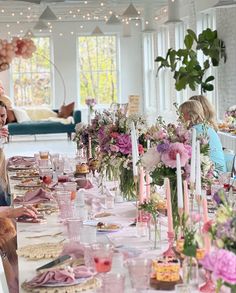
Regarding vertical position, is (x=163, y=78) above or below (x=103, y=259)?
above

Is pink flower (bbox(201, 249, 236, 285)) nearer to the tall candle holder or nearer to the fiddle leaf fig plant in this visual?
the tall candle holder

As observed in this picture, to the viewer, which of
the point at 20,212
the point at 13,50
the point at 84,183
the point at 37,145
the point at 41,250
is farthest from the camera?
the point at 37,145

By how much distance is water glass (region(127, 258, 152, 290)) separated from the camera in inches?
88.0

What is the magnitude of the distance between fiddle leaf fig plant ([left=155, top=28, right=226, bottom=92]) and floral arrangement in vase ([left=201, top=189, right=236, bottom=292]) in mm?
10733

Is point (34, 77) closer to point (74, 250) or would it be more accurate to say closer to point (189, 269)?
point (74, 250)

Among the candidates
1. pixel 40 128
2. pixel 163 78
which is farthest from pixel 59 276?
pixel 163 78

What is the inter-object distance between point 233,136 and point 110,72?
11.4 metres

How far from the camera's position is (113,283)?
7.08 feet

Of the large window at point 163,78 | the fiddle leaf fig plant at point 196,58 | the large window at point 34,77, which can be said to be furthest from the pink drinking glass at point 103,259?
the large window at point 34,77

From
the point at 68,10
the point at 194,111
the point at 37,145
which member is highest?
the point at 68,10

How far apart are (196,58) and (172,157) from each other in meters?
10.2

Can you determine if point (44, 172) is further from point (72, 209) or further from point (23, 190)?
point (72, 209)

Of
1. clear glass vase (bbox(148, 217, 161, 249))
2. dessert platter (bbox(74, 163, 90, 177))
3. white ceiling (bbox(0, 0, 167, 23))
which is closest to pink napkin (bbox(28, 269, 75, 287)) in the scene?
clear glass vase (bbox(148, 217, 161, 249))

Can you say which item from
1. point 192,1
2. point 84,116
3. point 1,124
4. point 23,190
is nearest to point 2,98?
point 1,124
